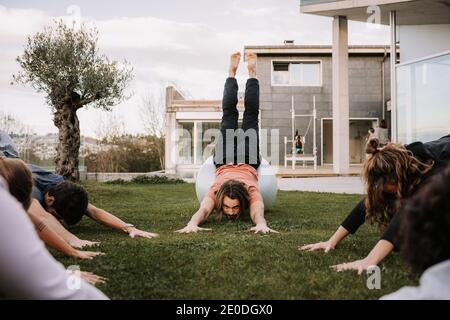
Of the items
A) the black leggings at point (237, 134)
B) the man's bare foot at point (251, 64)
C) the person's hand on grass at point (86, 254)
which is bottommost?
the person's hand on grass at point (86, 254)

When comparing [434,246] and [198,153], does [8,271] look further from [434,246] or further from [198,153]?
[198,153]

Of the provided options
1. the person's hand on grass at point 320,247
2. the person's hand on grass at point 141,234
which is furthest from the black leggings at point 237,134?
the person's hand on grass at point 320,247

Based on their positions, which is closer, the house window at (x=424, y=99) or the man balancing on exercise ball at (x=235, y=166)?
the man balancing on exercise ball at (x=235, y=166)

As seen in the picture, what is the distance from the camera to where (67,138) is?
44.4 feet

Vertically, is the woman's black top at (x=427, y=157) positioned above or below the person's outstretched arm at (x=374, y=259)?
above

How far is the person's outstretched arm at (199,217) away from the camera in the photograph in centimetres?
507

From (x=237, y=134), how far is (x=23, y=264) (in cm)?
569

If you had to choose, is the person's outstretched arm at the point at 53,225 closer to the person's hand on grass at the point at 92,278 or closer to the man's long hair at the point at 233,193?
the person's hand on grass at the point at 92,278

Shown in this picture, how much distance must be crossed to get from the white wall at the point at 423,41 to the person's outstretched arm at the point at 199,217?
31.3 ft

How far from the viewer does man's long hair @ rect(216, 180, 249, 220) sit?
5582 mm

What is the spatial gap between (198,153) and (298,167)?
4.50 metres

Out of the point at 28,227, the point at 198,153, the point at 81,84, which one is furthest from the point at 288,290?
the point at 198,153

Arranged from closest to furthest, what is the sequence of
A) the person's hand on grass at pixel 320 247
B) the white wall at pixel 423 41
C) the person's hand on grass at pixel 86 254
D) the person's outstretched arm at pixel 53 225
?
1. the person's hand on grass at pixel 86 254
2. the person's hand on grass at pixel 320 247
3. the person's outstretched arm at pixel 53 225
4. the white wall at pixel 423 41

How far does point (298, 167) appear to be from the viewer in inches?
798
